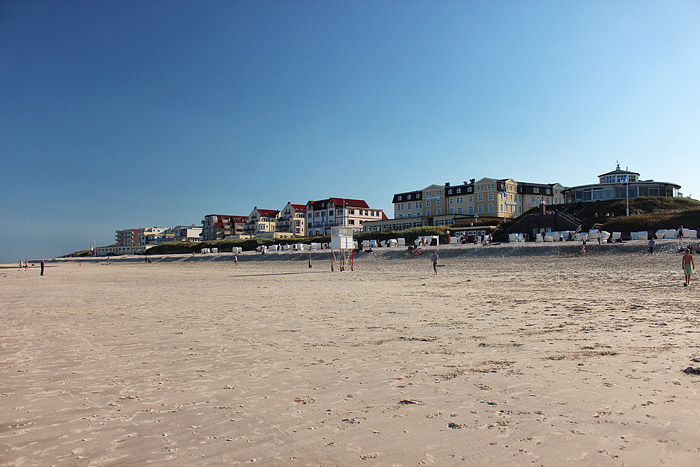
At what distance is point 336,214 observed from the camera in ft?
328

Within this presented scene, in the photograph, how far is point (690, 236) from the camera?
3450 centimetres

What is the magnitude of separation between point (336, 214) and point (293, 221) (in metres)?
18.1

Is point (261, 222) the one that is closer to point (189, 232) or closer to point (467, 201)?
point (189, 232)

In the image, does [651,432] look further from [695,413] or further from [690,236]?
[690,236]

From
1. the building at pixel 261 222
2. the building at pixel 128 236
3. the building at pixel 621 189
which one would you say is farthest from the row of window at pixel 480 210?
the building at pixel 128 236

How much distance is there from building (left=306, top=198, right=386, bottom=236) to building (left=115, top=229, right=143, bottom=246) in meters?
109

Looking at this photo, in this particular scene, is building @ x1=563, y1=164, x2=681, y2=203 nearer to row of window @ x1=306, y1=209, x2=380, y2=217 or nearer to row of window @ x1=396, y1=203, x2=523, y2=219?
row of window @ x1=396, y1=203, x2=523, y2=219

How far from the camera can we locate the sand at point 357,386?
3883 mm

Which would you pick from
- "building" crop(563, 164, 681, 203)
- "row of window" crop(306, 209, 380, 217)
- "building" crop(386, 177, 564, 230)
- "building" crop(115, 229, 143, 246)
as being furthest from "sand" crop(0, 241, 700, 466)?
"building" crop(115, 229, 143, 246)

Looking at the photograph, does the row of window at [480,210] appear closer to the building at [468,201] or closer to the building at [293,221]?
the building at [468,201]

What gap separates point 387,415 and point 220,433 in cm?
172

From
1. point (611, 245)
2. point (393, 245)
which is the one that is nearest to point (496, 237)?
point (393, 245)

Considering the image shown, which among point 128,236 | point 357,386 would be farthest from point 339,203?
point 128,236

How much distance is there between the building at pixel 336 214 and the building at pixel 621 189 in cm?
4674
